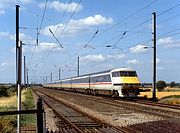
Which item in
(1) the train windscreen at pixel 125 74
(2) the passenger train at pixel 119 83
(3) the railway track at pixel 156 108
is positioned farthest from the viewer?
(1) the train windscreen at pixel 125 74

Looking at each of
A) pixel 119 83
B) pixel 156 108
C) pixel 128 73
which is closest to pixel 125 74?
pixel 128 73

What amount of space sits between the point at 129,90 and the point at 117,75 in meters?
2.25

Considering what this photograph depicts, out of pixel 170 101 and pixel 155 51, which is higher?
pixel 155 51

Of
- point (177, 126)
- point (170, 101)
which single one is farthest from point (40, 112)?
point (170, 101)

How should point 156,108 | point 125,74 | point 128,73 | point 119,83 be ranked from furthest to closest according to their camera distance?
point 128,73 → point 125,74 → point 119,83 → point 156,108

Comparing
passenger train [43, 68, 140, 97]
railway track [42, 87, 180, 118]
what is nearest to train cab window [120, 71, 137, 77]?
passenger train [43, 68, 140, 97]

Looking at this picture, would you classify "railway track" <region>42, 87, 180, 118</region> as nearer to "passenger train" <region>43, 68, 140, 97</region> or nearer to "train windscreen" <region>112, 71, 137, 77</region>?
"passenger train" <region>43, 68, 140, 97</region>

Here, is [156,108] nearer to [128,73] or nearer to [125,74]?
[125,74]

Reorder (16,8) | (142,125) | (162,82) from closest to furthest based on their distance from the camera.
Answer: (142,125), (16,8), (162,82)

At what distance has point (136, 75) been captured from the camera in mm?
→ 38562


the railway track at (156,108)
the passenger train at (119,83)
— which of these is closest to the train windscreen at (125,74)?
the passenger train at (119,83)

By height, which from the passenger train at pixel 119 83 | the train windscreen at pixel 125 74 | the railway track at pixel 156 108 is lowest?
the railway track at pixel 156 108

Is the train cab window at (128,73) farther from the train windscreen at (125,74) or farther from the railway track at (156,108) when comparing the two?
the railway track at (156,108)

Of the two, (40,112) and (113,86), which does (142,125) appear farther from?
(113,86)
